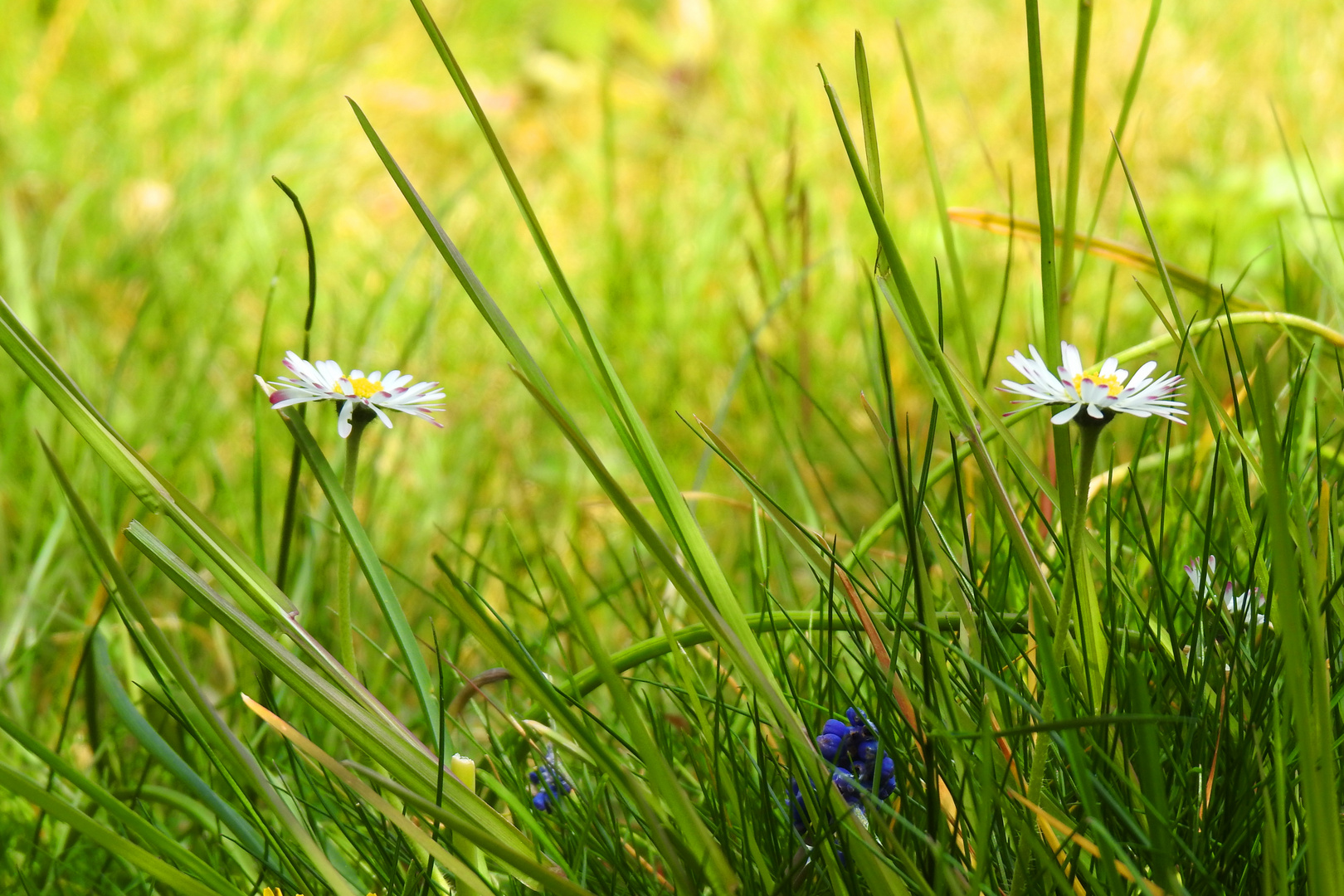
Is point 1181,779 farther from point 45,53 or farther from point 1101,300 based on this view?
point 45,53

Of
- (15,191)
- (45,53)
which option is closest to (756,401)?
(15,191)

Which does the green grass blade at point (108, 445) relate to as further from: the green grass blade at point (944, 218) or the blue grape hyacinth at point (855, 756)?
the green grass blade at point (944, 218)

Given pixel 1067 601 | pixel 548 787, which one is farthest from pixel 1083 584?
pixel 548 787

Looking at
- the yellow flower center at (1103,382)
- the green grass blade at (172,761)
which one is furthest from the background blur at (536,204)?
the yellow flower center at (1103,382)

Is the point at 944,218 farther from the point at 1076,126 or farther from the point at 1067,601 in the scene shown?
the point at 1067,601

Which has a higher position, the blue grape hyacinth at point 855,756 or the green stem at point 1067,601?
the green stem at point 1067,601
